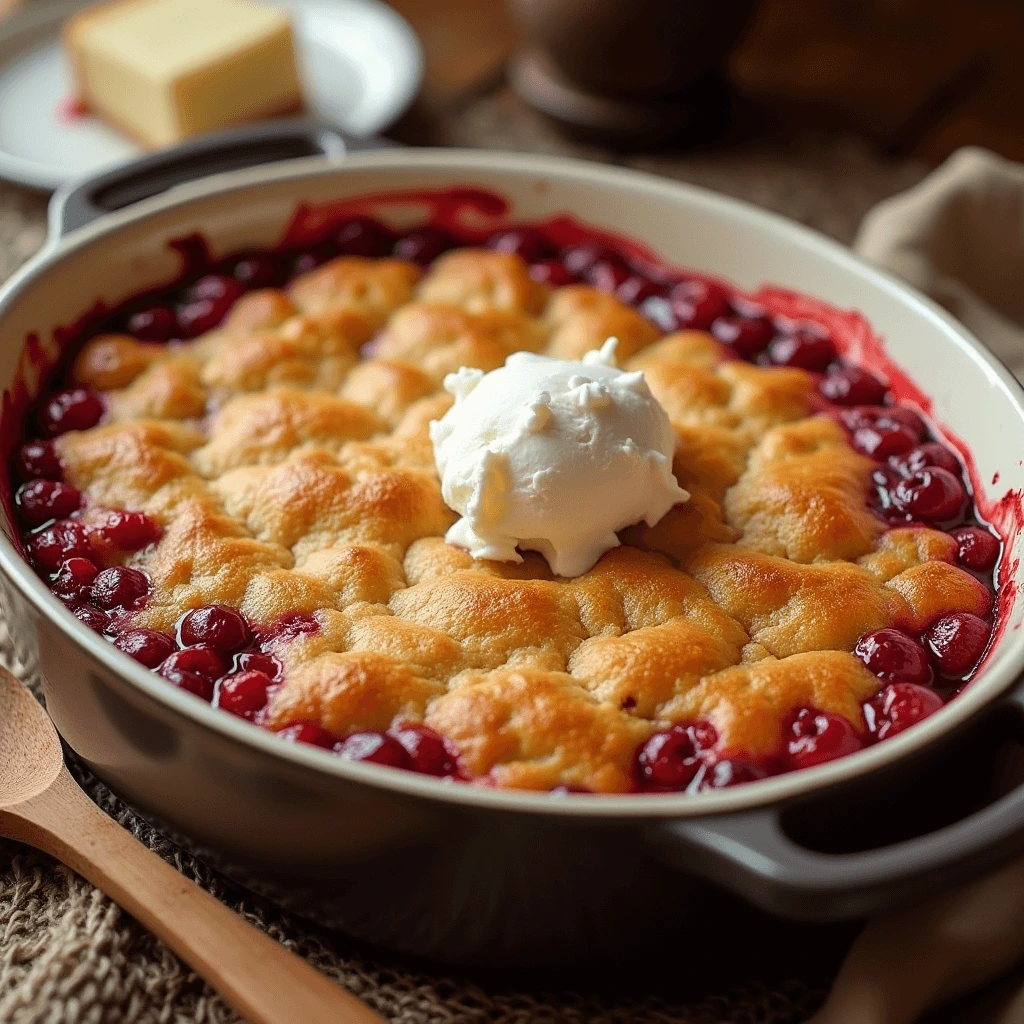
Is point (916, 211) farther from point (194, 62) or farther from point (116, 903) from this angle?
point (116, 903)

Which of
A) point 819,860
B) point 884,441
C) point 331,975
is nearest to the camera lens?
point 819,860

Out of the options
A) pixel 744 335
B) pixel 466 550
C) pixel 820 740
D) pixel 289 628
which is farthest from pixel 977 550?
pixel 289 628

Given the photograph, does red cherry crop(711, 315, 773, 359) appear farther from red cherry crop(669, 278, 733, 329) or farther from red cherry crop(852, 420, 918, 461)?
red cherry crop(852, 420, 918, 461)

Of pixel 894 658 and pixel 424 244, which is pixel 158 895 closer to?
pixel 894 658

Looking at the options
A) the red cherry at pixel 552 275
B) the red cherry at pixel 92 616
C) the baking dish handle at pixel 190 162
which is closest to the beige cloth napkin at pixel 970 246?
the red cherry at pixel 552 275

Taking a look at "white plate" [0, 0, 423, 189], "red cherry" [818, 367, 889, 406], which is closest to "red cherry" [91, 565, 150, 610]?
"red cherry" [818, 367, 889, 406]

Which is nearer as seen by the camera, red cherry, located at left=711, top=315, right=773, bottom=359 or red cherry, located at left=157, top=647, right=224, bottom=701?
red cherry, located at left=157, top=647, right=224, bottom=701

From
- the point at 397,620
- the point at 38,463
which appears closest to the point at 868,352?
the point at 397,620
